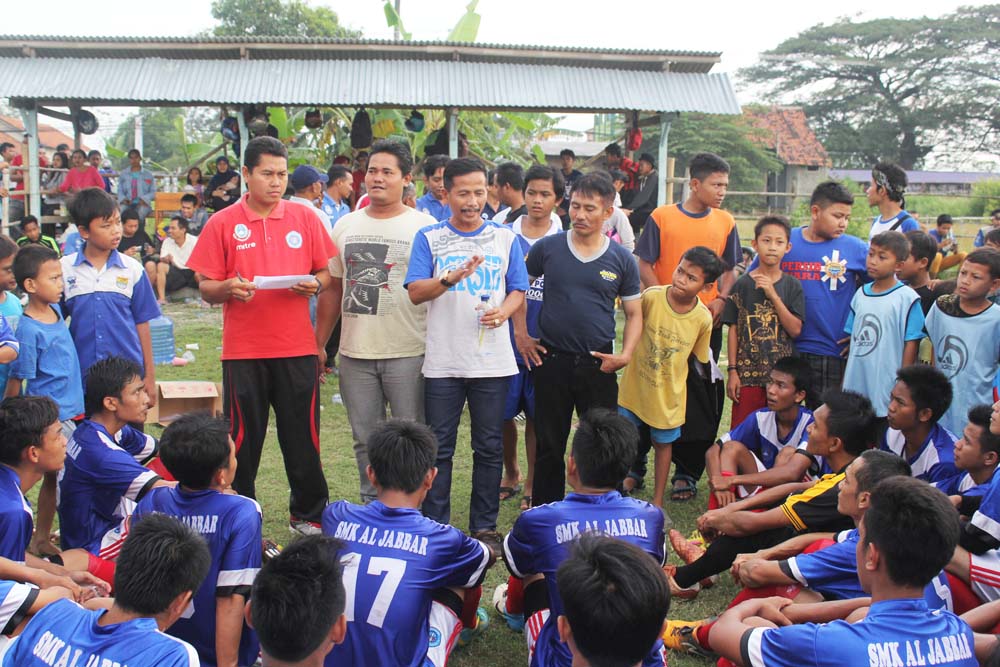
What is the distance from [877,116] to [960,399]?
4221 centimetres

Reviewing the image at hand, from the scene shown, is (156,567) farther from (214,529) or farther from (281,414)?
(281,414)

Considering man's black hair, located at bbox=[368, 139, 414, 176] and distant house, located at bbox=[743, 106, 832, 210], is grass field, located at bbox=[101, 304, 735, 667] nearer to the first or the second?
man's black hair, located at bbox=[368, 139, 414, 176]

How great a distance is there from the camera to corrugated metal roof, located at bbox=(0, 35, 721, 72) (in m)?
13.8

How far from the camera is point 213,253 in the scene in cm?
460

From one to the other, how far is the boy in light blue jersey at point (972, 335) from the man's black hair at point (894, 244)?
378mm

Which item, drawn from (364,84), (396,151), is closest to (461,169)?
(396,151)

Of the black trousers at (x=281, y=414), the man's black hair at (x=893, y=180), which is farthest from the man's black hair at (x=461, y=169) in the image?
the man's black hair at (x=893, y=180)

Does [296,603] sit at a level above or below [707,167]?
below

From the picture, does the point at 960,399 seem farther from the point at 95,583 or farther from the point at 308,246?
the point at 95,583

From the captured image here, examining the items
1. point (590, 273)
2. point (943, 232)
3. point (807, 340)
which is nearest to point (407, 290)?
point (590, 273)

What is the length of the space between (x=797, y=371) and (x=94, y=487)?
369 centimetres

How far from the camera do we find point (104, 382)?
4227mm

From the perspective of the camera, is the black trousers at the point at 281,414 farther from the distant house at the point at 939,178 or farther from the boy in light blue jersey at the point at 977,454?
the distant house at the point at 939,178

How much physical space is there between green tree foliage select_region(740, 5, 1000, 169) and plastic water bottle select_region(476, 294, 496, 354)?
40367mm
